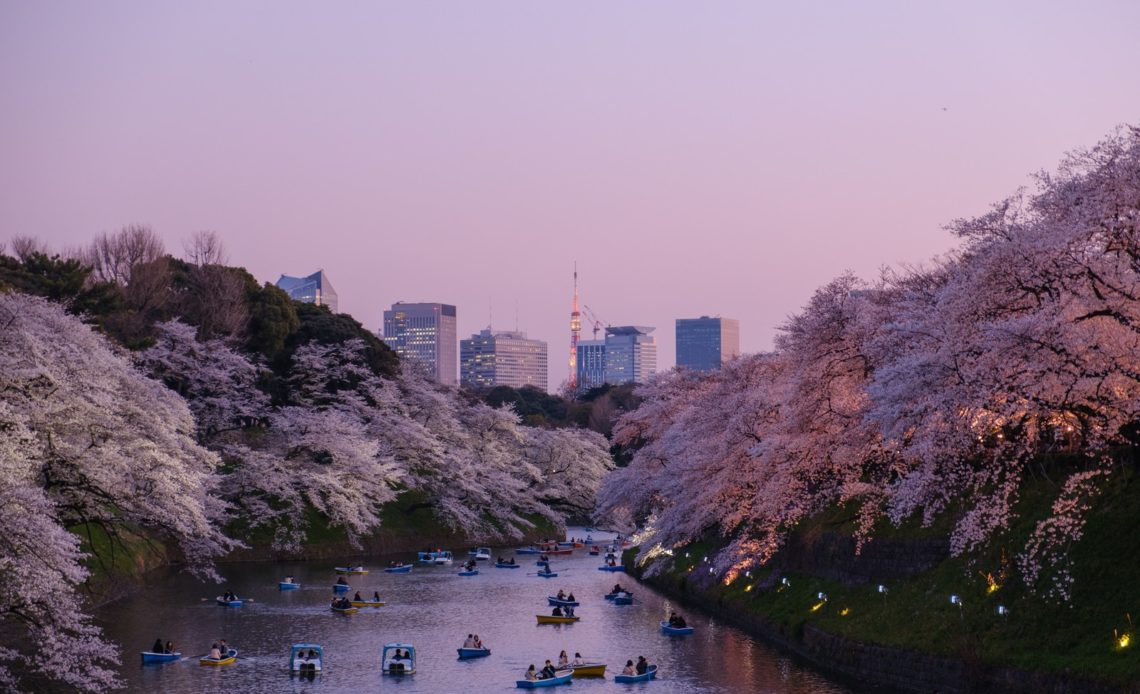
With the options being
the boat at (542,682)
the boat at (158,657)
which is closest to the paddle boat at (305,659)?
Result: the boat at (158,657)

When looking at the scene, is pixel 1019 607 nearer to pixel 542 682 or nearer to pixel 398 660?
pixel 542 682

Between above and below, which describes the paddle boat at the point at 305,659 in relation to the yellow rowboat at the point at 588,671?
above

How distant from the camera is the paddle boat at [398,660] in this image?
3959 centimetres

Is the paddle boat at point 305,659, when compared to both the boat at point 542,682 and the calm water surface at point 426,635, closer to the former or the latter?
the calm water surface at point 426,635

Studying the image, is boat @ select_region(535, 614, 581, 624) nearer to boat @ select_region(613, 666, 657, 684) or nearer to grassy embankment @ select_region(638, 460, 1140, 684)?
grassy embankment @ select_region(638, 460, 1140, 684)

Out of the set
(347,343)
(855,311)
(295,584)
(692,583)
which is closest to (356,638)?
(295,584)

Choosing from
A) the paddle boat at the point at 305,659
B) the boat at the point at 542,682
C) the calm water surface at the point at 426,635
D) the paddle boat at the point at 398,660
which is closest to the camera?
the calm water surface at the point at 426,635

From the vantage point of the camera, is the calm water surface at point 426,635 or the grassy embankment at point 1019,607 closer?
the grassy embankment at point 1019,607

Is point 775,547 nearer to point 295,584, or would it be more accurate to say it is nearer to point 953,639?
point 953,639

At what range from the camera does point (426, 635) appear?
158ft

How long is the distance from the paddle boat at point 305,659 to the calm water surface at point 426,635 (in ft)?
1.49

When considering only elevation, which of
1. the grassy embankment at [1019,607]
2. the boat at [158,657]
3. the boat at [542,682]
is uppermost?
the grassy embankment at [1019,607]

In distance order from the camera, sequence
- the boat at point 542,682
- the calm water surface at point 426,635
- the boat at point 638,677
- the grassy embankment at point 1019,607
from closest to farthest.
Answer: the grassy embankment at point 1019,607
the calm water surface at point 426,635
the boat at point 542,682
the boat at point 638,677

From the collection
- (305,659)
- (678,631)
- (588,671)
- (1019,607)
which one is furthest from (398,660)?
(1019,607)
